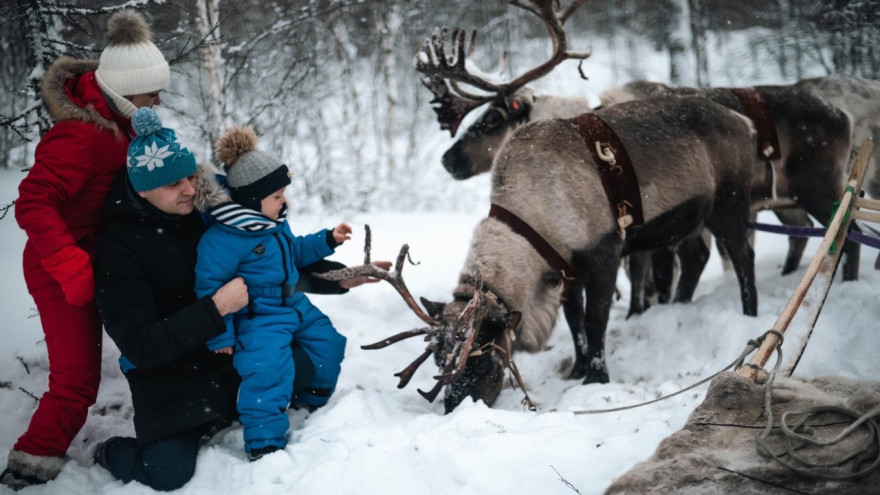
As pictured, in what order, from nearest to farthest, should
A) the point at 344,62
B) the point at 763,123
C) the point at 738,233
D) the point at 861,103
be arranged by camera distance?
1. the point at 738,233
2. the point at 763,123
3. the point at 861,103
4. the point at 344,62

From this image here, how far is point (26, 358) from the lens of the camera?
344 cm

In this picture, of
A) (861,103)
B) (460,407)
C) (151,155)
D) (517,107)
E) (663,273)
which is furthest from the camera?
(517,107)

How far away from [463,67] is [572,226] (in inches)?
101

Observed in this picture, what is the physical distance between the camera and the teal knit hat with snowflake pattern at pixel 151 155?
8.21ft

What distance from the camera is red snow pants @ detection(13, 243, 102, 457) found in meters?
2.66

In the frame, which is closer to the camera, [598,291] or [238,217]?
[238,217]

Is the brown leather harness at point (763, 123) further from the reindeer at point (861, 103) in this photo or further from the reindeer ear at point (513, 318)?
the reindeer ear at point (513, 318)

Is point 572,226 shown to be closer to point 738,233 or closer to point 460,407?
point 460,407

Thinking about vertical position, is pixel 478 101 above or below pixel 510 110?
above

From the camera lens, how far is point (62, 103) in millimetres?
2621

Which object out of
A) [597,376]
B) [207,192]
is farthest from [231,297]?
[597,376]

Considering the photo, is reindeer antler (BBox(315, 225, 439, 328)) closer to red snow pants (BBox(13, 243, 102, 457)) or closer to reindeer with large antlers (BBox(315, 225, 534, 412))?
reindeer with large antlers (BBox(315, 225, 534, 412))

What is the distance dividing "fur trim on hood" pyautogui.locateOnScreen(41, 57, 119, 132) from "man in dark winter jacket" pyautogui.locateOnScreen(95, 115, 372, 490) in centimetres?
28

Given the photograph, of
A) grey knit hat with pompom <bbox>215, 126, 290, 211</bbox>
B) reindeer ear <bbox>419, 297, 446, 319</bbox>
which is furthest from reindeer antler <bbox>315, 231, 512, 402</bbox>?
grey knit hat with pompom <bbox>215, 126, 290, 211</bbox>
